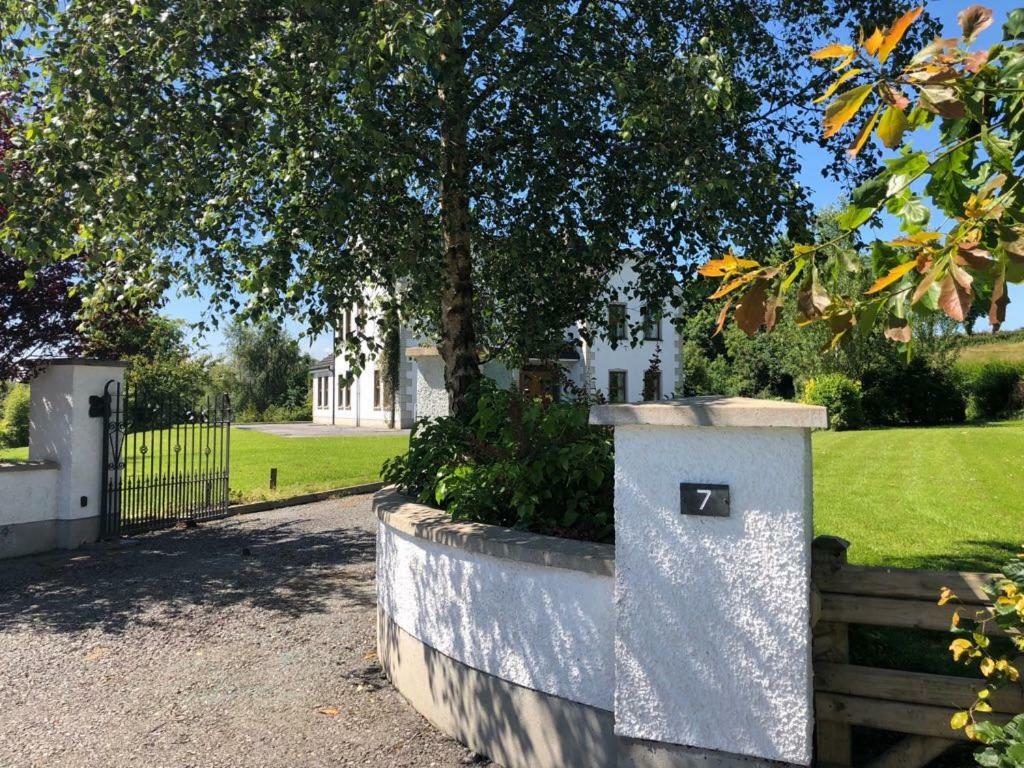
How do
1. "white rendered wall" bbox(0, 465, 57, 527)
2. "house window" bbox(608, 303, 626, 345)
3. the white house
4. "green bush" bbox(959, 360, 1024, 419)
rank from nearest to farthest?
"house window" bbox(608, 303, 626, 345) → "white rendered wall" bbox(0, 465, 57, 527) → the white house → "green bush" bbox(959, 360, 1024, 419)

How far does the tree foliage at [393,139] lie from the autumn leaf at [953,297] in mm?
2797

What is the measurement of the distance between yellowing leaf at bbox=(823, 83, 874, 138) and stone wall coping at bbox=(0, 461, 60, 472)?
9.23 m

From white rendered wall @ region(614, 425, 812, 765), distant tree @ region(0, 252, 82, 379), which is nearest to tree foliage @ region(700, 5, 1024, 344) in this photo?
white rendered wall @ region(614, 425, 812, 765)

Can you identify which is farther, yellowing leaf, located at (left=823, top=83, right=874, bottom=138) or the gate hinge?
the gate hinge

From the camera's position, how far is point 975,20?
2.29m

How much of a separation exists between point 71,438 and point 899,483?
450 inches

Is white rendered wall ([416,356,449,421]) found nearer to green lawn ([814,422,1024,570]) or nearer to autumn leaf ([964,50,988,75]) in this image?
green lawn ([814,422,1024,570])

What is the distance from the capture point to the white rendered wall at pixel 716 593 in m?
2.81

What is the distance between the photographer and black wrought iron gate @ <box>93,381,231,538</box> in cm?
925

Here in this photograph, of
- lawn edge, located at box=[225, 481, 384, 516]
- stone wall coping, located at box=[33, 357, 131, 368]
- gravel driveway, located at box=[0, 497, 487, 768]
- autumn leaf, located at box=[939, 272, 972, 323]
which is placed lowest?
gravel driveway, located at box=[0, 497, 487, 768]

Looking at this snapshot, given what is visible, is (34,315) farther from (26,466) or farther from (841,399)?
(841,399)

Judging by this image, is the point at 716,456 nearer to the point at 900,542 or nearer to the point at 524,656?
the point at 524,656

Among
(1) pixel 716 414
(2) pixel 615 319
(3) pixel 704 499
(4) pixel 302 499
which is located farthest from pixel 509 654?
(4) pixel 302 499

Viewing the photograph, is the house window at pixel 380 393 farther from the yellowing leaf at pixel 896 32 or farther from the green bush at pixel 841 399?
the yellowing leaf at pixel 896 32
